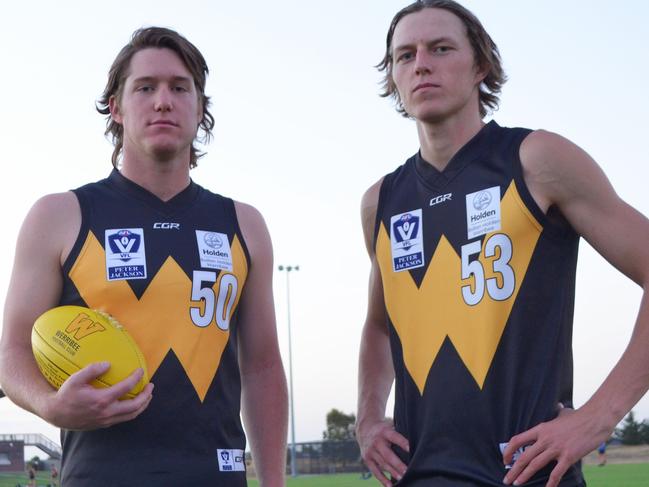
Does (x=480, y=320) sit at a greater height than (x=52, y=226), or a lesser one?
lesser

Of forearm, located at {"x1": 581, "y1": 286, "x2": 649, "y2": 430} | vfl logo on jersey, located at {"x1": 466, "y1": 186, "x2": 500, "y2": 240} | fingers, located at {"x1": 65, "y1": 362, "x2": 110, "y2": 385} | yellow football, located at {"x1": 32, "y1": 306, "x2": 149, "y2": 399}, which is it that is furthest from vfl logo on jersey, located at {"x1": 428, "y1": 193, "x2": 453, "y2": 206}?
fingers, located at {"x1": 65, "y1": 362, "x2": 110, "y2": 385}

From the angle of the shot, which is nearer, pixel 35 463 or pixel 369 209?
pixel 369 209

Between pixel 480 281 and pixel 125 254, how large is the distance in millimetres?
1589

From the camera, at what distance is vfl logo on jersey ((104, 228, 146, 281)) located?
4109 millimetres

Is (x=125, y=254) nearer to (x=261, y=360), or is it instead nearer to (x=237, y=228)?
(x=237, y=228)

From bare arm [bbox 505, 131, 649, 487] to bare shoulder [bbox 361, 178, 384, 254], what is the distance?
78 cm

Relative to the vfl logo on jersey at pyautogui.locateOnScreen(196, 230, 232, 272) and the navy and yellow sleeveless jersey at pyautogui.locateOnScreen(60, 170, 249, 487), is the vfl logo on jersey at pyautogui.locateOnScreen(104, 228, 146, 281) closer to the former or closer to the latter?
the navy and yellow sleeveless jersey at pyautogui.locateOnScreen(60, 170, 249, 487)

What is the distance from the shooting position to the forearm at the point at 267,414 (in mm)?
4473

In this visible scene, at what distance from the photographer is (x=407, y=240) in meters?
3.92

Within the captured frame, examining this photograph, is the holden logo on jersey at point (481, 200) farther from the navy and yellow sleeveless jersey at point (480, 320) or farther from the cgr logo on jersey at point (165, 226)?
the cgr logo on jersey at point (165, 226)

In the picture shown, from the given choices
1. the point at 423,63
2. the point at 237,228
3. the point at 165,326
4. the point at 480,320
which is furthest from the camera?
the point at 237,228

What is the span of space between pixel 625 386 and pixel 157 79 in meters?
2.49

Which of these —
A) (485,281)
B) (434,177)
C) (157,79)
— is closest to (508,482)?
(485,281)

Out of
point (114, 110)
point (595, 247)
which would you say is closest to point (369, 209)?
point (595, 247)
